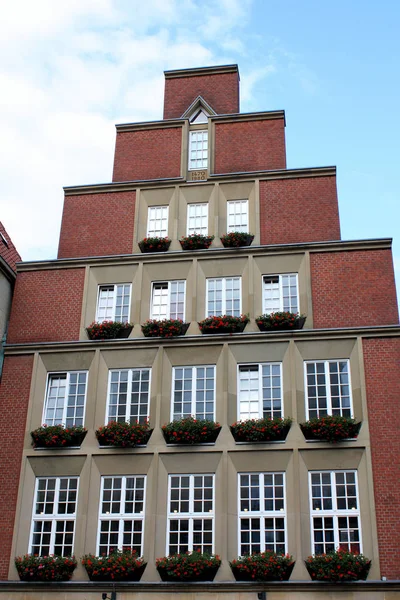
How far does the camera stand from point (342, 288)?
2377 cm

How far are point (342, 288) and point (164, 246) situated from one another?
625cm

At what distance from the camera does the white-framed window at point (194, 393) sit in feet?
75.0

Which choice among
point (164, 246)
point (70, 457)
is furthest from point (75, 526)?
point (164, 246)

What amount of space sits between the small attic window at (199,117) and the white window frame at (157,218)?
4290 millimetres

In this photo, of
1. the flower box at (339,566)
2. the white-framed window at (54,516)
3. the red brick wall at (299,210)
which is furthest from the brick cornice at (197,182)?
the flower box at (339,566)

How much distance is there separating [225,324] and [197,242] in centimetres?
349

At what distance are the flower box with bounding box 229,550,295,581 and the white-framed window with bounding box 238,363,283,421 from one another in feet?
13.3

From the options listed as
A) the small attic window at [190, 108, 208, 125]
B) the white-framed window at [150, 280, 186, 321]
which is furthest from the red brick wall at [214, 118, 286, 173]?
the white-framed window at [150, 280, 186, 321]

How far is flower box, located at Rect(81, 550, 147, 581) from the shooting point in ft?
67.6

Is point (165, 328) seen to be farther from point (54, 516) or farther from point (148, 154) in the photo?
point (148, 154)

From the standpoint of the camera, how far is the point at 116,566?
20609mm

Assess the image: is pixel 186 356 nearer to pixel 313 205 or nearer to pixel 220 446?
pixel 220 446

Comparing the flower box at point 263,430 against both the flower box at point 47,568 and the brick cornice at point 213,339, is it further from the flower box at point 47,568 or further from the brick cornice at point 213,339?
the flower box at point 47,568

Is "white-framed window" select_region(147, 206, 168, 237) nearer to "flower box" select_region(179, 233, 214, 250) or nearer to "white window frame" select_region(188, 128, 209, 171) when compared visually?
"flower box" select_region(179, 233, 214, 250)
